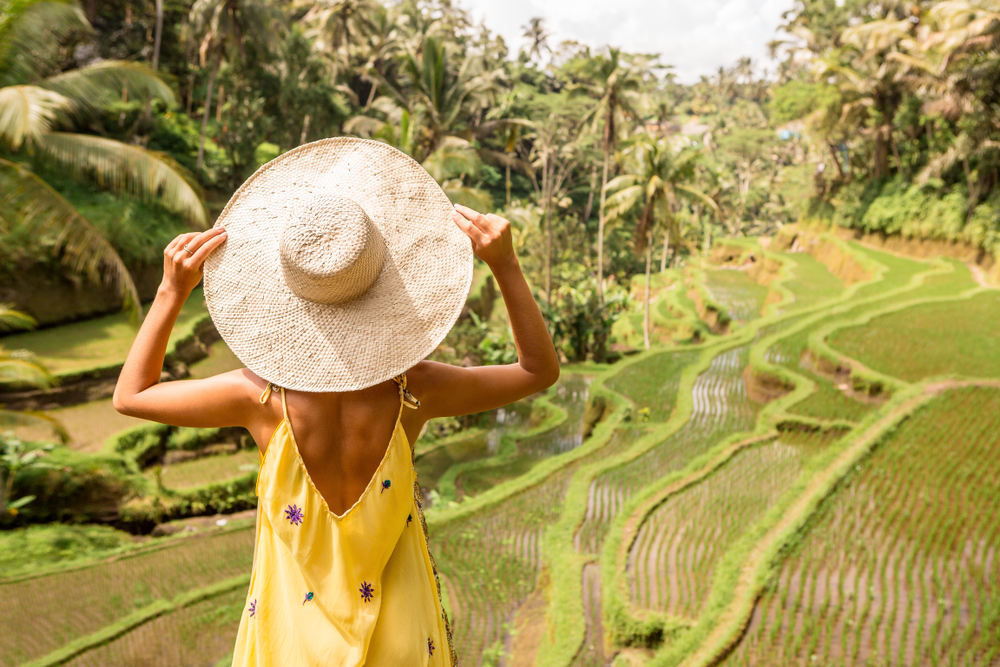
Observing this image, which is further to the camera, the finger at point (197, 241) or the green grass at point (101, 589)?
the green grass at point (101, 589)

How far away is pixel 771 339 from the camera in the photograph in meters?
10.9

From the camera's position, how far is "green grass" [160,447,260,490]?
7.69 meters

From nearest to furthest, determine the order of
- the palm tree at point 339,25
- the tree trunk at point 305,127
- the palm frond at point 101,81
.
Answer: the palm frond at point 101,81
the tree trunk at point 305,127
the palm tree at point 339,25

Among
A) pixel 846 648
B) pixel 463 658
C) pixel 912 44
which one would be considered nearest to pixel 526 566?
pixel 463 658

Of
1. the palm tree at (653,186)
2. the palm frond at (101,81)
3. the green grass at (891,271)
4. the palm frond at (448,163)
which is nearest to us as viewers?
the palm frond at (101,81)

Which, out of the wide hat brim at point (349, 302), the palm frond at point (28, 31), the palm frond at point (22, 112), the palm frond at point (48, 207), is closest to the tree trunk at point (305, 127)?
the palm frond at point (28, 31)

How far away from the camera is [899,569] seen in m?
4.54

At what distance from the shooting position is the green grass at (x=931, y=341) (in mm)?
8469

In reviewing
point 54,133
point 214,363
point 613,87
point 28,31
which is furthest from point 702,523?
point 613,87

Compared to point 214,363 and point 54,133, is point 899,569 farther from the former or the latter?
point 214,363

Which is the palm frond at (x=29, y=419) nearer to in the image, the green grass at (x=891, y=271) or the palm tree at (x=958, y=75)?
the green grass at (x=891, y=271)

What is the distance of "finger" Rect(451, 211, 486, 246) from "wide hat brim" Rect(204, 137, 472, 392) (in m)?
0.05

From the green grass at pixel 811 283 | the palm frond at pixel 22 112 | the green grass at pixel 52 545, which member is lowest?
the green grass at pixel 52 545

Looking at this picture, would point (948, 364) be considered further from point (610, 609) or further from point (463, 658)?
point (463, 658)
